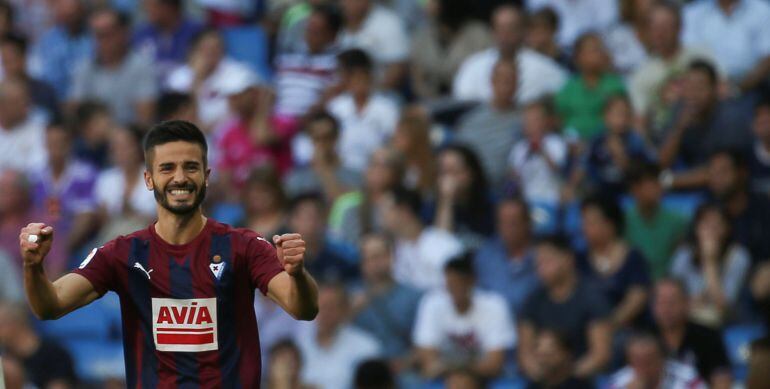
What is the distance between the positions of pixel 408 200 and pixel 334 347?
127 cm

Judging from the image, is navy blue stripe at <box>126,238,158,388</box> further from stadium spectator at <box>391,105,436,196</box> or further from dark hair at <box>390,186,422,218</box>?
stadium spectator at <box>391,105,436,196</box>

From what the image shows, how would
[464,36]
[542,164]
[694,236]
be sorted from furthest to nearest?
[464,36], [542,164], [694,236]

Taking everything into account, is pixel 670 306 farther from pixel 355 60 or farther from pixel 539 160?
pixel 355 60

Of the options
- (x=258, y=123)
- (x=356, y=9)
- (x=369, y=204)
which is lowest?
(x=369, y=204)

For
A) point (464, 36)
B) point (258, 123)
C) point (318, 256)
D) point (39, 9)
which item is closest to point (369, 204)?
point (318, 256)

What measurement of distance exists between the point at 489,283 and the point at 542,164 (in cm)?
117

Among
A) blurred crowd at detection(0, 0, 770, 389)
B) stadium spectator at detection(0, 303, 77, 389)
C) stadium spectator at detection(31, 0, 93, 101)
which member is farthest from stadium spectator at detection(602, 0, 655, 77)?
stadium spectator at detection(0, 303, 77, 389)

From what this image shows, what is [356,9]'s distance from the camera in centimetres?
1430

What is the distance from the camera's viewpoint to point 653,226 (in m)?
11.8

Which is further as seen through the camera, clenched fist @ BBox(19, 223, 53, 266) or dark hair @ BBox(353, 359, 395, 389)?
dark hair @ BBox(353, 359, 395, 389)

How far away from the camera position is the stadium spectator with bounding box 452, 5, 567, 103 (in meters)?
13.4

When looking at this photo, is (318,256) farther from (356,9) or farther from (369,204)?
(356,9)

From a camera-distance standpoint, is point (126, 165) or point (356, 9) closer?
point (126, 165)

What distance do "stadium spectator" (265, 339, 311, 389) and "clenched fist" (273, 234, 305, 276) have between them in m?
5.66
